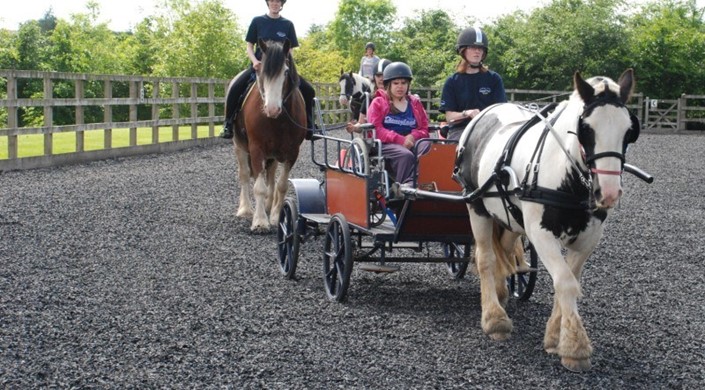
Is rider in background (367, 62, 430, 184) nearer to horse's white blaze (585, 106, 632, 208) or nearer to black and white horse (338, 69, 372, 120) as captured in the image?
horse's white blaze (585, 106, 632, 208)

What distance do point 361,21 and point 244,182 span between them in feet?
270

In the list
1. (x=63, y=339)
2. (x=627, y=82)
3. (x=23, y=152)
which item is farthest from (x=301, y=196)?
(x=23, y=152)

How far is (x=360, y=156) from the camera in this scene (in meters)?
7.24

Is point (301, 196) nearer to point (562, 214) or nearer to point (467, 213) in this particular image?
point (467, 213)

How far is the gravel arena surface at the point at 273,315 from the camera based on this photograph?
529 cm

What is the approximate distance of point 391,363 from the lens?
18.1 feet

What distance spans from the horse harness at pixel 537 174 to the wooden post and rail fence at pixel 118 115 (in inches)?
40.9

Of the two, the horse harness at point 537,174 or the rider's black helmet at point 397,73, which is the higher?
the rider's black helmet at point 397,73

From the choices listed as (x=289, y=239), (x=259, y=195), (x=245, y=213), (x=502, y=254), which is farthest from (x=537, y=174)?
(x=245, y=213)

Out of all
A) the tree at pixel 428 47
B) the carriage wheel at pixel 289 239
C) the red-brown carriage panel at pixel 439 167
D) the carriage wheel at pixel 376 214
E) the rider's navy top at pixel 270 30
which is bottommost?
the carriage wheel at pixel 289 239

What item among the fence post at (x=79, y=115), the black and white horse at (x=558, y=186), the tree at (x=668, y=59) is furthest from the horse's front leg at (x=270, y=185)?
the tree at (x=668, y=59)

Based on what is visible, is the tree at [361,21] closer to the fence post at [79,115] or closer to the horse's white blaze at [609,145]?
the fence post at [79,115]

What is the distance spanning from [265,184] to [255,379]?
600cm

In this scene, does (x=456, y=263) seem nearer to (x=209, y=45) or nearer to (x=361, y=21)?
(x=209, y=45)
